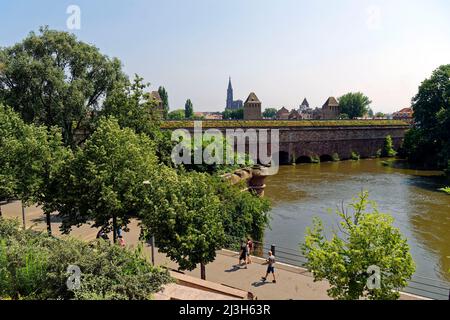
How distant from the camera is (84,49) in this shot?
29.9 metres

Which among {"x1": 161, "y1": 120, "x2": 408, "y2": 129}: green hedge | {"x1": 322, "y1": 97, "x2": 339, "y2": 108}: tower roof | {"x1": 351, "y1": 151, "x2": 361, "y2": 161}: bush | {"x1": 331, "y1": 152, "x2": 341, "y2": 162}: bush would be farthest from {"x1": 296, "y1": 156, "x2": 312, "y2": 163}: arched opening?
{"x1": 322, "y1": 97, "x2": 339, "y2": 108}: tower roof

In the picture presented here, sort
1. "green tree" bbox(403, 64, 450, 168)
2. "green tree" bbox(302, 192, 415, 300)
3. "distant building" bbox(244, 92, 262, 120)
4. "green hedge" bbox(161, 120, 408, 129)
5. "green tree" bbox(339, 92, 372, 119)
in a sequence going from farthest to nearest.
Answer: "green tree" bbox(339, 92, 372, 119), "distant building" bbox(244, 92, 262, 120), "green hedge" bbox(161, 120, 408, 129), "green tree" bbox(403, 64, 450, 168), "green tree" bbox(302, 192, 415, 300)

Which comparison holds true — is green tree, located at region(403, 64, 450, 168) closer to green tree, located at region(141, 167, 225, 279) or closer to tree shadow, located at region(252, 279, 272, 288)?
tree shadow, located at region(252, 279, 272, 288)

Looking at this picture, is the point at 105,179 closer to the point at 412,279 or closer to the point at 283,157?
the point at 412,279

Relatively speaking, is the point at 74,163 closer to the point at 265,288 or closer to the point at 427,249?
the point at 265,288

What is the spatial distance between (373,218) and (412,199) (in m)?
25.5

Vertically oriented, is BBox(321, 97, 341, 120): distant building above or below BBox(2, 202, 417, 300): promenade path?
above

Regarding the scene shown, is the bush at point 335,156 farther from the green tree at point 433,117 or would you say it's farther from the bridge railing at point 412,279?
the bridge railing at point 412,279

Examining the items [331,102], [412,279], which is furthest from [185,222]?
[331,102]

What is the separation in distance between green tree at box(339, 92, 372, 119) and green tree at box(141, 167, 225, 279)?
110m

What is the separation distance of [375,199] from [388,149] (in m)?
35.2

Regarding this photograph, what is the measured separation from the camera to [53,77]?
27453mm

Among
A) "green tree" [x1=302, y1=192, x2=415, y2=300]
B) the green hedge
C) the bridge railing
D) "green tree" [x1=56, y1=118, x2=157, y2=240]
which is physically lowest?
the bridge railing

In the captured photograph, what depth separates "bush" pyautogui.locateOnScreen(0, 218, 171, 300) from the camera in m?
7.76
